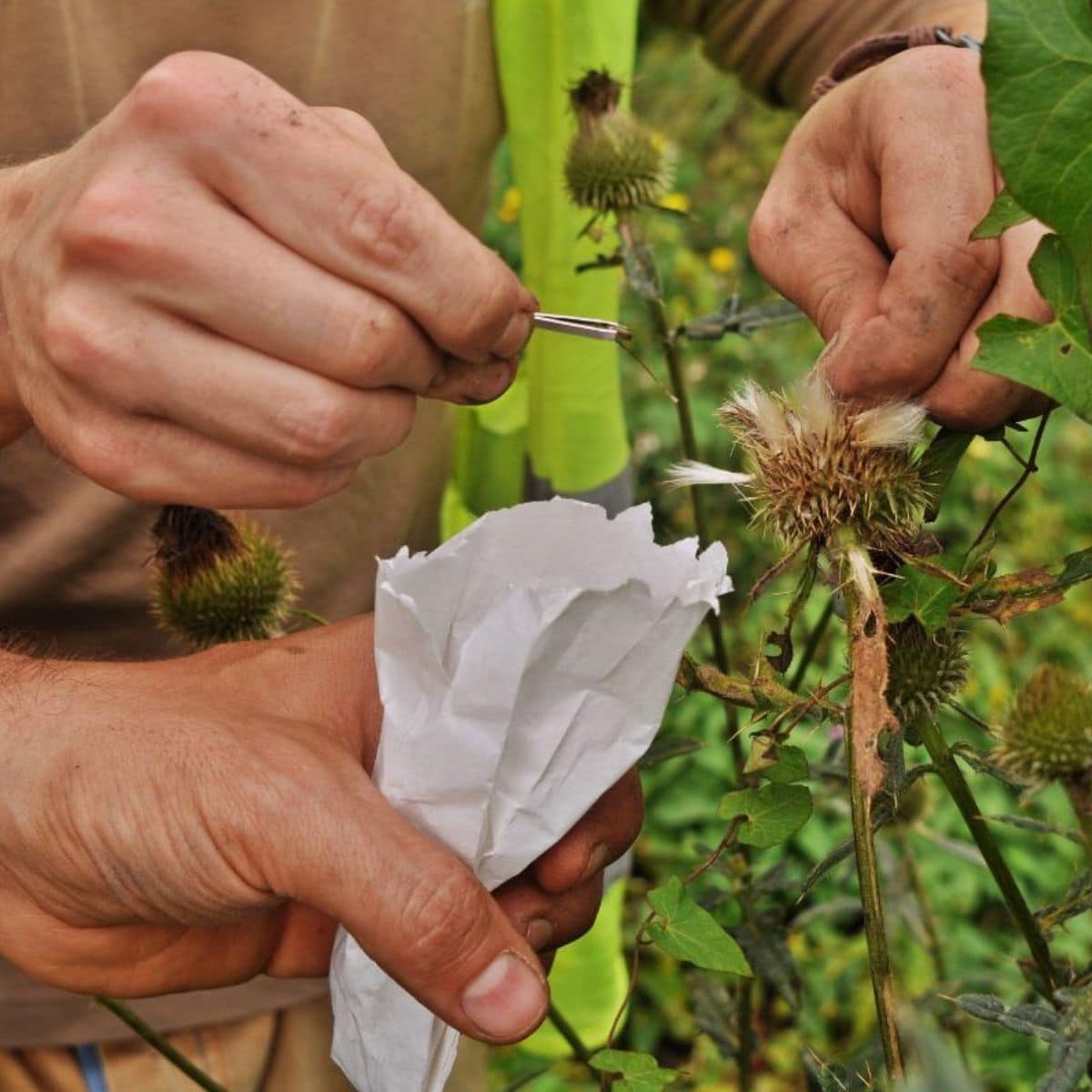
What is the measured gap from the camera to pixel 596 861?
40.8 inches

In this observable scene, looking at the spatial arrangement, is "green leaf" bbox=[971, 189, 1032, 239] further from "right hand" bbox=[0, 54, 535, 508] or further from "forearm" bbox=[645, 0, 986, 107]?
"forearm" bbox=[645, 0, 986, 107]

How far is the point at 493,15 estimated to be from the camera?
1.57 metres

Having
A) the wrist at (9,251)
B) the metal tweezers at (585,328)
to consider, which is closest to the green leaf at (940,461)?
the metal tweezers at (585,328)

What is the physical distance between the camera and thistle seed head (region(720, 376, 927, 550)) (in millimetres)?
943

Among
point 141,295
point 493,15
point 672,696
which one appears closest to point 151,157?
point 141,295

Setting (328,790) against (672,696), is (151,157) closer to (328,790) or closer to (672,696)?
(328,790)

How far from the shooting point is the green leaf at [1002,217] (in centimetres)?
78

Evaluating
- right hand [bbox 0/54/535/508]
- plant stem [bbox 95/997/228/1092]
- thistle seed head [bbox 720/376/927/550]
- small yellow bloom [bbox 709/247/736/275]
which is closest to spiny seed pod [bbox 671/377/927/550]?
thistle seed head [bbox 720/376/927/550]

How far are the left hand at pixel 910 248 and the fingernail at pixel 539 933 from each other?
1.43 feet

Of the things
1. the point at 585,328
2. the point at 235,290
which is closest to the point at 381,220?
the point at 235,290

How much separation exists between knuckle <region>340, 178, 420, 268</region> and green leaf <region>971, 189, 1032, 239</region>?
0.33 m

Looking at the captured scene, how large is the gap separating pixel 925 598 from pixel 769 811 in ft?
0.58

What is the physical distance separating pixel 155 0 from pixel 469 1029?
0.99 meters

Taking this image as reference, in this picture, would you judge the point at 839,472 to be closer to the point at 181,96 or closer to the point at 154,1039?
the point at 181,96
